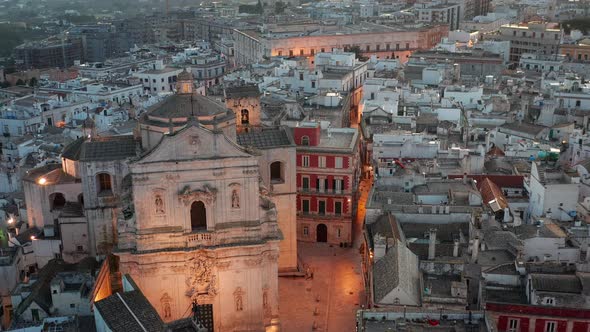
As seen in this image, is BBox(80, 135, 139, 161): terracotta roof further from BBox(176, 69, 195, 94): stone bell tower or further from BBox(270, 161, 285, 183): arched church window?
BBox(270, 161, 285, 183): arched church window

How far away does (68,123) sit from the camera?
74812 millimetres

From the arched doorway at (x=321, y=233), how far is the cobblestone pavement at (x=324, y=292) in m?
0.58

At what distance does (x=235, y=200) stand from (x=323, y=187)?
14351 millimetres

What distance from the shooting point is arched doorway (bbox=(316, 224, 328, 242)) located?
51.5 m

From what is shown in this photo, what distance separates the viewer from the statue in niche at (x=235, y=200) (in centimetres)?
3728

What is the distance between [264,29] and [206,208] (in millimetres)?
87002

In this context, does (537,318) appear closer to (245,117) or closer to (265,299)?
(265,299)

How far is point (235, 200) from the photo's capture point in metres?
37.4

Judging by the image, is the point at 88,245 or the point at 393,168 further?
the point at 393,168

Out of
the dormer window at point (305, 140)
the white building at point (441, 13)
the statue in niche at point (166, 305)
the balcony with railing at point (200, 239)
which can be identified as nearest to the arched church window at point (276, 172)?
the dormer window at point (305, 140)

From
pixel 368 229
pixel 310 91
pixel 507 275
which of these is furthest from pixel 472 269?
pixel 310 91

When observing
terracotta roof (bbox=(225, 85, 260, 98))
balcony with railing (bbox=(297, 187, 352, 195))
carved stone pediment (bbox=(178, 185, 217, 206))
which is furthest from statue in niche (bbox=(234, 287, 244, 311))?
terracotta roof (bbox=(225, 85, 260, 98))

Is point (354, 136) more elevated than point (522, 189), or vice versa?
point (354, 136)

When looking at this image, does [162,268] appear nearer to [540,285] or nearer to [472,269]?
[472,269]
